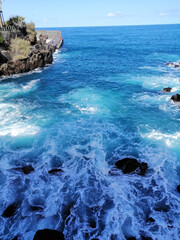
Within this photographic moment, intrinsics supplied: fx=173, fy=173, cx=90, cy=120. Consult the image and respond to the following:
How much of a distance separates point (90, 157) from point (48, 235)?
8285 mm

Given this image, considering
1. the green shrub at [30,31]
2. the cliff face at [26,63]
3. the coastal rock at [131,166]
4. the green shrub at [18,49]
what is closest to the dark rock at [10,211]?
the coastal rock at [131,166]

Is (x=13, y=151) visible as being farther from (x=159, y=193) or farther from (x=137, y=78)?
(x=137, y=78)

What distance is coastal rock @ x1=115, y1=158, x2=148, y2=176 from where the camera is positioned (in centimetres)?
1602

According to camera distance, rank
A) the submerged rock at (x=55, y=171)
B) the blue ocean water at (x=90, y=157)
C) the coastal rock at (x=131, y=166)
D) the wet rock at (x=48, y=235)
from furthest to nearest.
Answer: the submerged rock at (x=55, y=171), the coastal rock at (x=131, y=166), the blue ocean water at (x=90, y=157), the wet rock at (x=48, y=235)

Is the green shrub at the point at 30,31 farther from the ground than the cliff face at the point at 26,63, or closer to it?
farther from the ground

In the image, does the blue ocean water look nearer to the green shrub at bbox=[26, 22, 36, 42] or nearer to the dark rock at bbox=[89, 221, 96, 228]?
the dark rock at bbox=[89, 221, 96, 228]

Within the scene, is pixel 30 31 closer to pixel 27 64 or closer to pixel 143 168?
pixel 27 64

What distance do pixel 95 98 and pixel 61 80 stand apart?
1207 centimetres

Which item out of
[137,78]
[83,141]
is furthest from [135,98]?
[83,141]

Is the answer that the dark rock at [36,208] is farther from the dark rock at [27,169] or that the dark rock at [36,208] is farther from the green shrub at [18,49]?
the green shrub at [18,49]

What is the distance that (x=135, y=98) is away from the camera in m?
29.9

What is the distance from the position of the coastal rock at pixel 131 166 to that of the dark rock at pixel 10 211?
9341 mm

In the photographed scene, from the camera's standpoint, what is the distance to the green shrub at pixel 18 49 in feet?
137

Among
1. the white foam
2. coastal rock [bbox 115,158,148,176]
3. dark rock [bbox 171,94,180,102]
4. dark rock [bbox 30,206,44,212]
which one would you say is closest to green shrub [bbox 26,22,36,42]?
dark rock [bbox 171,94,180,102]
